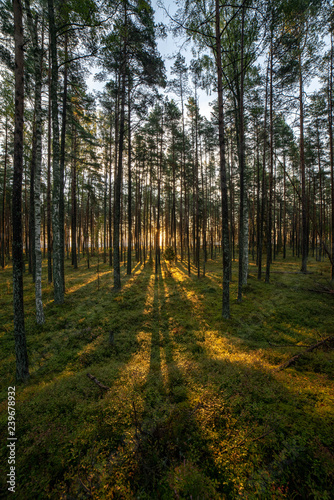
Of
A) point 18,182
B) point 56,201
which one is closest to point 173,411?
point 18,182

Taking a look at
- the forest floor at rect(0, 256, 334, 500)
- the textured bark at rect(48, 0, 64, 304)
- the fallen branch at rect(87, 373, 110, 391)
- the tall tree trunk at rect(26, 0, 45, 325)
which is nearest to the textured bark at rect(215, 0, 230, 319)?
the forest floor at rect(0, 256, 334, 500)

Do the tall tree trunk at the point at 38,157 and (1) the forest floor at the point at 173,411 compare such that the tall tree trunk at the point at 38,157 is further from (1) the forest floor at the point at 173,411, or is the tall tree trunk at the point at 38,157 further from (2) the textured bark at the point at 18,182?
(2) the textured bark at the point at 18,182

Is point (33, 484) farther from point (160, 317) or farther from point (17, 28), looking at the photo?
point (17, 28)

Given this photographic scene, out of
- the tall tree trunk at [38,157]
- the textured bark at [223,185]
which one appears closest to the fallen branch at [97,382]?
the tall tree trunk at [38,157]

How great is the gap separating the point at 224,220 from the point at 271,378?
556 cm

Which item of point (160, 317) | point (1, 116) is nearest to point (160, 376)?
point (160, 317)

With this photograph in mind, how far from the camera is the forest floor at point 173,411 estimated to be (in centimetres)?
242

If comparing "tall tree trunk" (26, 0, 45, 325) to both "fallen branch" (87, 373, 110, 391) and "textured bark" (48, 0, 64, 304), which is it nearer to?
"textured bark" (48, 0, 64, 304)

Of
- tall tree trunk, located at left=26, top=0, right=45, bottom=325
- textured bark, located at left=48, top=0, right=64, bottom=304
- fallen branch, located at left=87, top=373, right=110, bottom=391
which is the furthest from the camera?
textured bark, located at left=48, top=0, right=64, bottom=304

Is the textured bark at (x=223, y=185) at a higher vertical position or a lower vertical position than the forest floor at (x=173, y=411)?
higher

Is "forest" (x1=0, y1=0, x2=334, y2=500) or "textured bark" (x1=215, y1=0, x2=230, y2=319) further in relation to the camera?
"textured bark" (x1=215, y1=0, x2=230, y2=319)

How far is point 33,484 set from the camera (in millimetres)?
2561

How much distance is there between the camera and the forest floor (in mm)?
2424

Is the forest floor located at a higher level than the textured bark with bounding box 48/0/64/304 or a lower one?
lower
